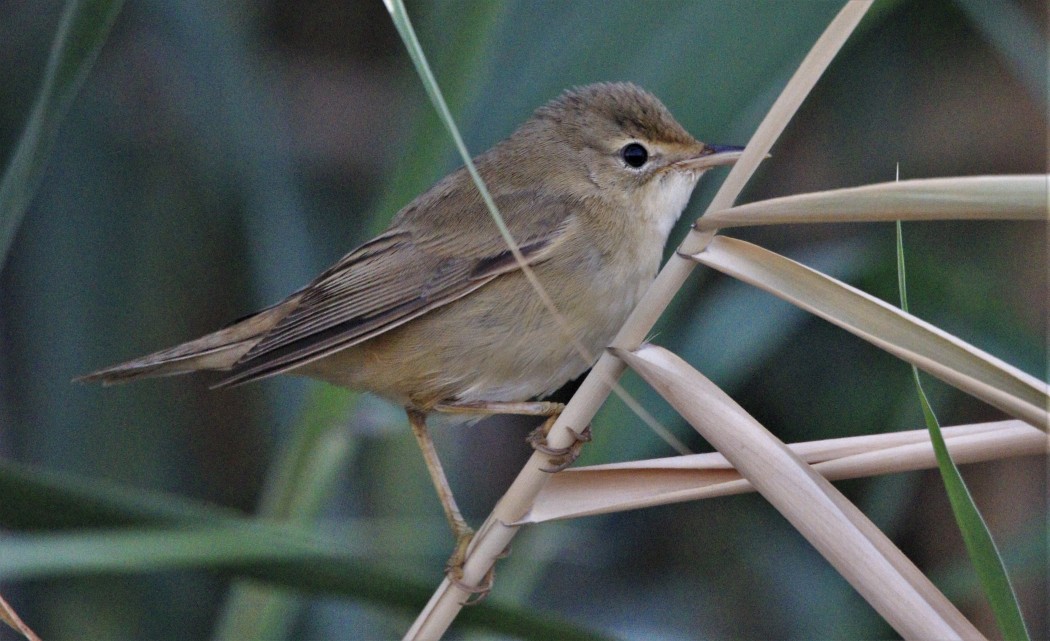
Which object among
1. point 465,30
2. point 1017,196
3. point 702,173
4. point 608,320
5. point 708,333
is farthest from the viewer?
point 708,333

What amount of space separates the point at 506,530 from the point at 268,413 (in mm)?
1668

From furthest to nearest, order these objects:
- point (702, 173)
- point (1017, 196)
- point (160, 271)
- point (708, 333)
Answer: point (160, 271)
point (708, 333)
point (702, 173)
point (1017, 196)

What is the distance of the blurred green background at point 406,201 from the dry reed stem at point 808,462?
12.5 inches

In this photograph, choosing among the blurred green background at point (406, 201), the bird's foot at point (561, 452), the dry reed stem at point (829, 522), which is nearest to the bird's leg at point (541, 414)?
the bird's foot at point (561, 452)

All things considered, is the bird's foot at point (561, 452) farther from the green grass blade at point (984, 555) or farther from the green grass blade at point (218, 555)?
the green grass blade at point (984, 555)

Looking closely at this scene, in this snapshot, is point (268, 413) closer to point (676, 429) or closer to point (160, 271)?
point (160, 271)

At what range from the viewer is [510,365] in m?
1.91

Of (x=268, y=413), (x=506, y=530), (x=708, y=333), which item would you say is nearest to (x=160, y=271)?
(x=268, y=413)

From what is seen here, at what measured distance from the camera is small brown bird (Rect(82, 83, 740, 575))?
189cm

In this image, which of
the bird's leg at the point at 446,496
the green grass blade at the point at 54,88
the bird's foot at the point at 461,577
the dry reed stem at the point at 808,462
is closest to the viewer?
the dry reed stem at the point at 808,462

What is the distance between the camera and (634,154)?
207cm

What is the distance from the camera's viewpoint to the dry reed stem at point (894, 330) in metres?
0.93

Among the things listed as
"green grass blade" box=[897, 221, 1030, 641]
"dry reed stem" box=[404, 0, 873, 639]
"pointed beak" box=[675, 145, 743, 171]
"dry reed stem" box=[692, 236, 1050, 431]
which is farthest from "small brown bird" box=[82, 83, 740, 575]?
"green grass blade" box=[897, 221, 1030, 641]

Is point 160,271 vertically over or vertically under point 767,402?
under
